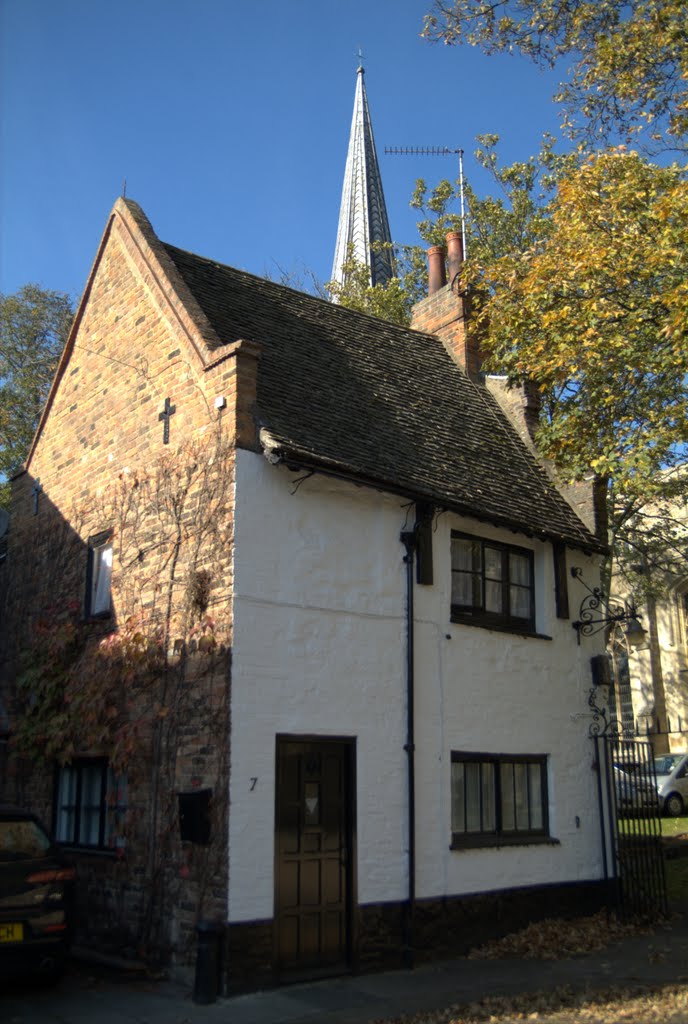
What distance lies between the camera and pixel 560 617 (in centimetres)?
1384

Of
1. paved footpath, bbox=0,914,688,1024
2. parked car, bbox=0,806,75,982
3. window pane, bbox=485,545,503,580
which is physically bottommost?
paved footpath, bbox=0,914,688,1024

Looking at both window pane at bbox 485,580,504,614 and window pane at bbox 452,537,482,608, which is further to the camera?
window pane at bbox 485,580,504,614

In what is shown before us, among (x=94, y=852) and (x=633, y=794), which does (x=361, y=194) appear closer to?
(x=633, y=794)

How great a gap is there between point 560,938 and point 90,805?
5924 mm

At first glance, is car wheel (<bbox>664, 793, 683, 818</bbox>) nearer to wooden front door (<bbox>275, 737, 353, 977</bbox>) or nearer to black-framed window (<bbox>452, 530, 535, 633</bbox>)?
black-framed window (<bbox>452, 530, 535, 633</bbox>)

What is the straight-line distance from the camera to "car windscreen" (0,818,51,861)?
Result: 880cm

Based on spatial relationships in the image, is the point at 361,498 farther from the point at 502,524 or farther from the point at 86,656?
the point at 86,656

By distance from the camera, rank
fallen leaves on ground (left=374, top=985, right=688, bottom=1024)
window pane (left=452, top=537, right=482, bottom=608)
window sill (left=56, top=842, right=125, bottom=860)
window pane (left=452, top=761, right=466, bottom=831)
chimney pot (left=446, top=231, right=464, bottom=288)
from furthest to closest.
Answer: chimney pot (left=446, top=231, right=464, bottom=288)
window pane (left=452, top=537, right=482, bottom=608)
window pane (left=452, top=761, right=466, bottom=831)
window sill (left=56, top=842, right=125, bottom=860)
fallen leaves on ground (left=374, top=985, right=688, bottom=1024)

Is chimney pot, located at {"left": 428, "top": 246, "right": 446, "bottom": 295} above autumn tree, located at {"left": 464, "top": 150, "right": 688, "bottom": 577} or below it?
above

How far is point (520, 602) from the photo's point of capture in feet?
44.4

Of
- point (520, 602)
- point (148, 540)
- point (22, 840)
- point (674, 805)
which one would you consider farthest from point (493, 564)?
point (674, 805)

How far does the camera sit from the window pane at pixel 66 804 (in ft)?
39.4

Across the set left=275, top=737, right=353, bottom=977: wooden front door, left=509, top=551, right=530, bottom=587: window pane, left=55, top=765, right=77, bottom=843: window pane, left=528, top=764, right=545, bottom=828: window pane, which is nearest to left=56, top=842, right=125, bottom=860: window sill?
left=55, top=765, right=77, bottom=843: window pane

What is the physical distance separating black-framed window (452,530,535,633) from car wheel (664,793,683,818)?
13301mm
